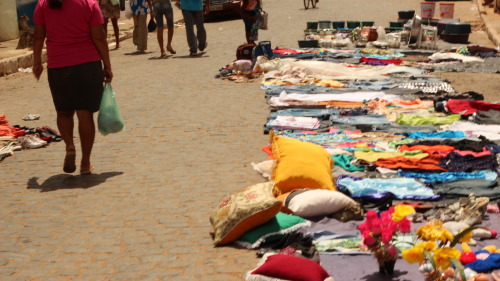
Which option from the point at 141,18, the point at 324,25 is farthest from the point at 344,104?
the point at 324,25

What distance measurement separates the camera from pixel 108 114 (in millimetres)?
8117

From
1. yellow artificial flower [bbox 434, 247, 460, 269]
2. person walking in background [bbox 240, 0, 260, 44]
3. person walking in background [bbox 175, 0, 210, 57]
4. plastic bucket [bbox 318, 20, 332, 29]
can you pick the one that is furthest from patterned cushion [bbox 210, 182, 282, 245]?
plastic bucket [bbox 318, 20, 332, 29]

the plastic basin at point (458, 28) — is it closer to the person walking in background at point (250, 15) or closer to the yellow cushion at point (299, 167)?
the person walking in background at point (250, 15)

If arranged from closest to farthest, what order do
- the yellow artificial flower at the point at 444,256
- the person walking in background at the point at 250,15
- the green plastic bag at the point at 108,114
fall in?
the yellow artificial flower at the point at 444,256
the green plastic bag at the point at 108,114
the person walking in background at the point at 250,15

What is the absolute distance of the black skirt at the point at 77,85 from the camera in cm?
784

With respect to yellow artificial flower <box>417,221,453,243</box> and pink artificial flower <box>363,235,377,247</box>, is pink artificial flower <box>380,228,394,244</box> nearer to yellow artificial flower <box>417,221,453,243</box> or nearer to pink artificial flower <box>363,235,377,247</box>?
pink artificial flower <box>363,235,377,247</box>

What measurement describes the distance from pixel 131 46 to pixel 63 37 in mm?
13263

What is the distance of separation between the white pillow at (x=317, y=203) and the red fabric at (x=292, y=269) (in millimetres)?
1250

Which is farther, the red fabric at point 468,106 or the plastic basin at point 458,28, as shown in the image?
the plastic basin at point 458,28

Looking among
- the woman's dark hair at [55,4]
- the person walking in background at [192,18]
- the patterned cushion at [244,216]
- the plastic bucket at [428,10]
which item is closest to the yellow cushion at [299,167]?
the patterned cushion at [244,216]

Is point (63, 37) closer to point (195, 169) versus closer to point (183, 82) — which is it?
point (195, 169)

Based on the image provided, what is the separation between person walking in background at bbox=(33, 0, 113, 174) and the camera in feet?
25.3

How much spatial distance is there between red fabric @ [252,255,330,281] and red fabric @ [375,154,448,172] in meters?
3.01

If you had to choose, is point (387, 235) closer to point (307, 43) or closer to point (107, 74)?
point (107, 74)
